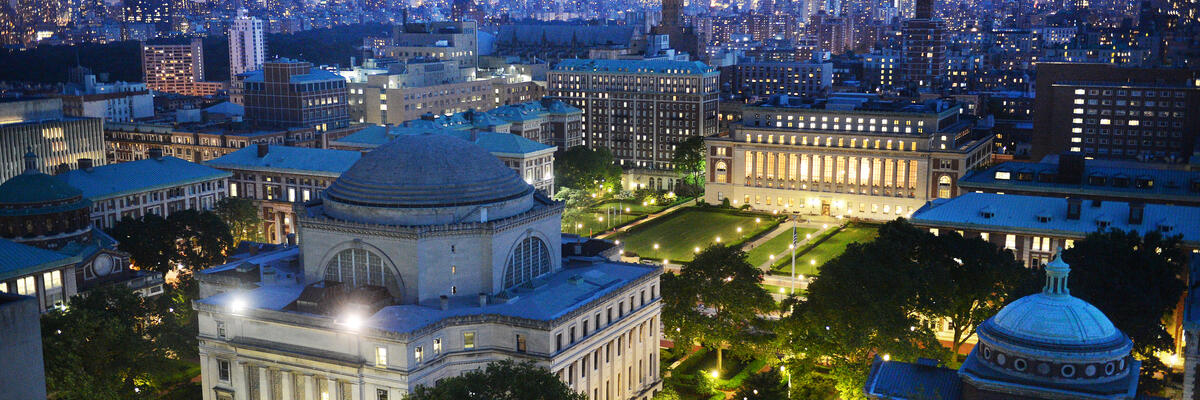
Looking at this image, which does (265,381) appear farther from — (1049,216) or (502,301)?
(1049,216)

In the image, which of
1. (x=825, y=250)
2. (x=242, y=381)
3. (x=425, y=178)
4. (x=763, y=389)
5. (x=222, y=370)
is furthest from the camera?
(x=825, y=250)

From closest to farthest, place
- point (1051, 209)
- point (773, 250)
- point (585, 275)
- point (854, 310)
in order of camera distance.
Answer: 1. point (854, 310)
2. point (585, 275)
3. point (1051, 209)
4. point (773, 250)

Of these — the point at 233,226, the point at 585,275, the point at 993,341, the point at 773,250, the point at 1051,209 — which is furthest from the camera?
the point at 773,250

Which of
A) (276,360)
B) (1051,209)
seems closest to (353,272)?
(276,360)

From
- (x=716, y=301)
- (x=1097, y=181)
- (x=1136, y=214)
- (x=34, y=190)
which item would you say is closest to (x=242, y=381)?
(x=34, y=190)

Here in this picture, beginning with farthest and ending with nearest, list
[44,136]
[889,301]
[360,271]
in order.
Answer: [44,136] → [889,301] → [360,271]

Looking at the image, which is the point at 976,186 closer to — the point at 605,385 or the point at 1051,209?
the point at 1051,209

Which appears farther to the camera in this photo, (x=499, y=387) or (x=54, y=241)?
(x=54, y=241)
